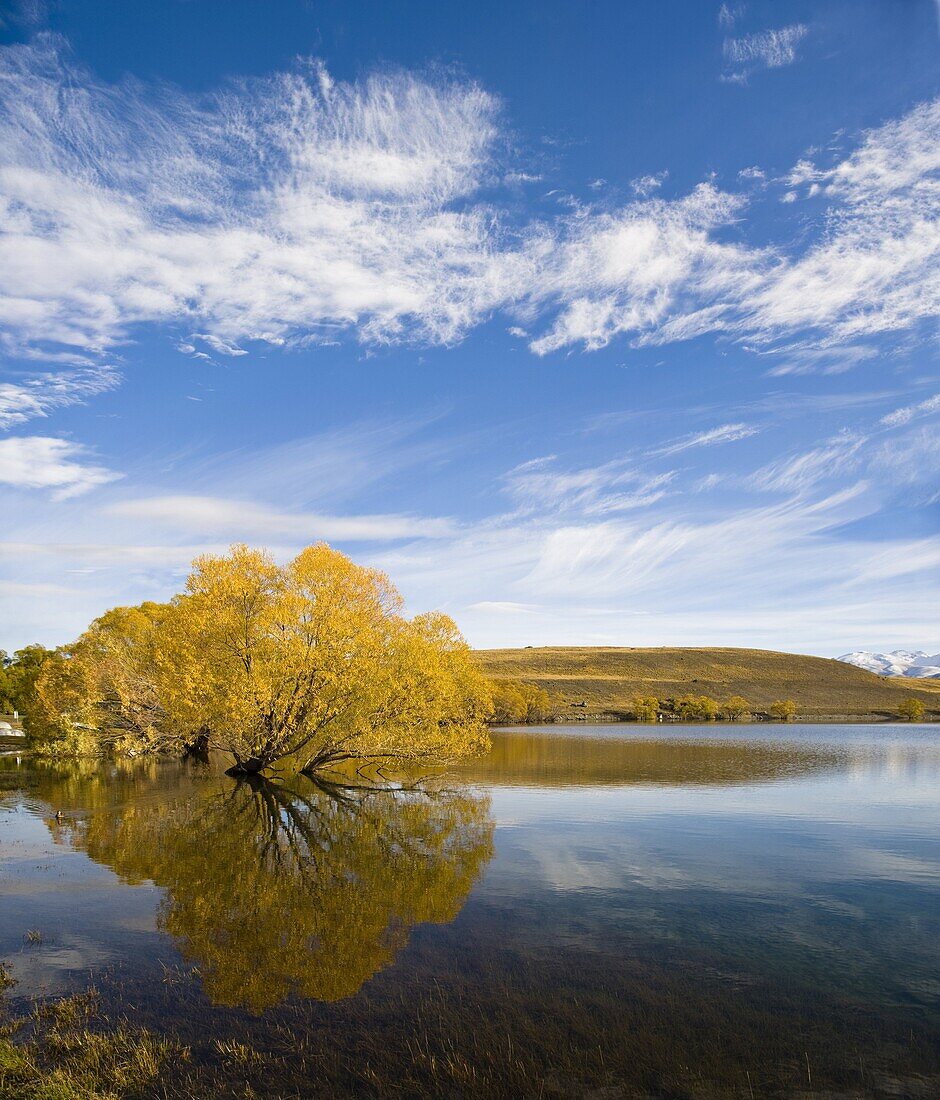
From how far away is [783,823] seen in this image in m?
32.8

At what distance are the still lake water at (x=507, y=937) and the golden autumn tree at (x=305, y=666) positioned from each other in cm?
849

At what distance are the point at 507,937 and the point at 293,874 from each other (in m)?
8.43

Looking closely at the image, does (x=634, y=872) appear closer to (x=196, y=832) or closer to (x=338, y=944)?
(x=338, y=944)

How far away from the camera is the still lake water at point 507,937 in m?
11.9

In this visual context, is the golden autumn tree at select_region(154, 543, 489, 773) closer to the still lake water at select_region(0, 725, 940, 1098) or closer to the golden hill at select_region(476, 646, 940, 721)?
the still lake water at select_region(0, 725, 940, 1098)

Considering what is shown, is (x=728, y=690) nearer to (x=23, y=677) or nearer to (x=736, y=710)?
(x=736, y=710)

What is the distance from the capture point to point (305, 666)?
43.9 m

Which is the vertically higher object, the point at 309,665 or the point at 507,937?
the point at 309,665

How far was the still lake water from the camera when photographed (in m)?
11.9

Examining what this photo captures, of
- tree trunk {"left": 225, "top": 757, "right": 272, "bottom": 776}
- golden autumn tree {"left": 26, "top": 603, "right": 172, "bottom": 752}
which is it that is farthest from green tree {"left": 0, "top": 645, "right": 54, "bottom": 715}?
tree trunk {"left": 225, "top": 757, "right": 272, "bottom": 776}

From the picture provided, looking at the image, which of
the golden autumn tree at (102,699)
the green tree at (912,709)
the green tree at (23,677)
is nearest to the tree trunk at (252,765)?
the golden autumn tree at (102,699)

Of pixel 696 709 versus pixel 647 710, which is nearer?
pixel 647 710

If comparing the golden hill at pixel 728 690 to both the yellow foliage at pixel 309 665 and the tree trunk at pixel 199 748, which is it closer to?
the tree trunk at pixel 199 748

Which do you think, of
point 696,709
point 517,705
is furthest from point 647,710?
point 517,705
